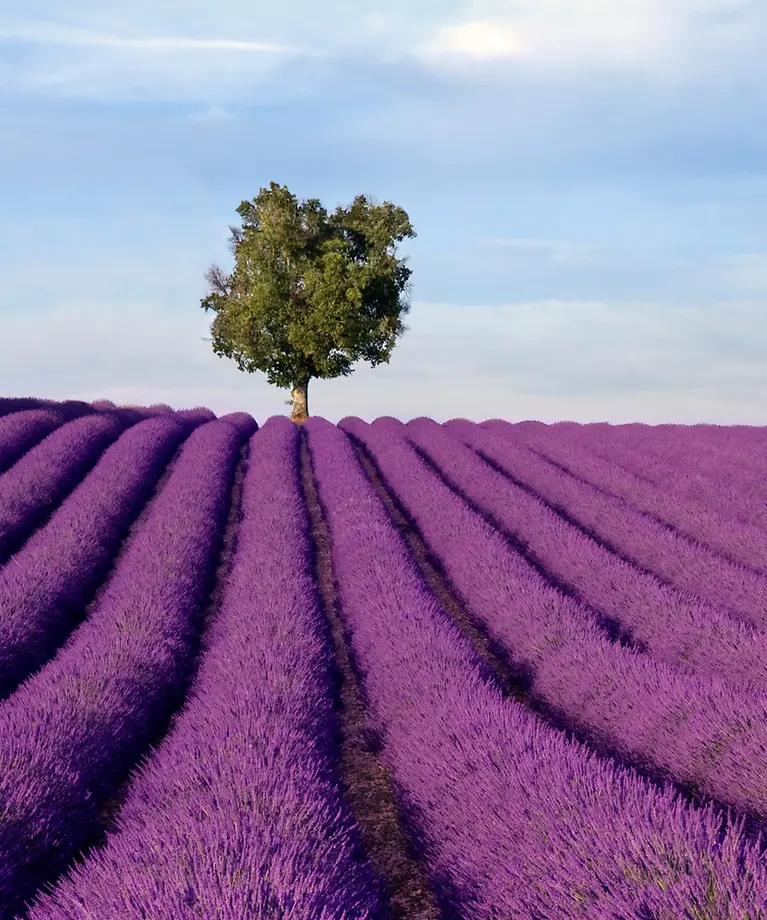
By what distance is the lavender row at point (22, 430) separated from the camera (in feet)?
50.2

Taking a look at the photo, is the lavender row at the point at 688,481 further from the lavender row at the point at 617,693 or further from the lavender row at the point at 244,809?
the lavender row at the point at 244,809

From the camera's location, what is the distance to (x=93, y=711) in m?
5.39

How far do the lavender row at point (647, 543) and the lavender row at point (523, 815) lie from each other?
10.6 ft

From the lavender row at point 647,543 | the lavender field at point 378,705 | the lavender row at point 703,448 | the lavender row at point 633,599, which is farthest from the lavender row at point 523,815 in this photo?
the lavender row at point 703,448

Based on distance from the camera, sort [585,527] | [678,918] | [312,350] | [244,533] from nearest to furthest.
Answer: [678,918], [244,533], [585,527], [312,350]

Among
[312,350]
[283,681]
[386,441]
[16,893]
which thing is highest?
[312,350]

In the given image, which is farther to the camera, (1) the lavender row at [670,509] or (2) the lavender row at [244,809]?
(1) the lavender row at [670,509]

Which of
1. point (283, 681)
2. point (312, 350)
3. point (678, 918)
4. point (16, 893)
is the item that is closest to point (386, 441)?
point (312, 350)

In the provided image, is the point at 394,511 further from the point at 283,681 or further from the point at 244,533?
the point at 283,681

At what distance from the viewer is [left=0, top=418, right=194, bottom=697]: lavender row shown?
750 centimetres

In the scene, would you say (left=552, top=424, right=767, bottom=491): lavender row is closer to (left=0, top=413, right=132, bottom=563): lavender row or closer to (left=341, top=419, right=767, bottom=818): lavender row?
(left=341, top=419, right=767, bottom=818): lavender row

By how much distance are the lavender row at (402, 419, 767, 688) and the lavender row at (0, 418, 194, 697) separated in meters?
4.56

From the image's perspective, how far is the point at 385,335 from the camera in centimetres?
3084

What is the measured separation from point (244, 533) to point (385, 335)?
2061cm
